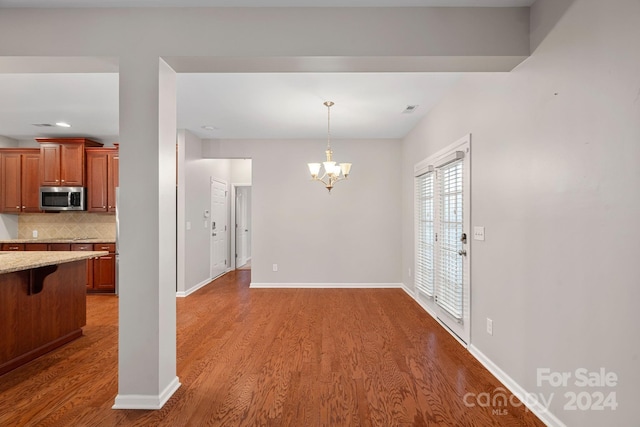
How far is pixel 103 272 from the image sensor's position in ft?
19.0

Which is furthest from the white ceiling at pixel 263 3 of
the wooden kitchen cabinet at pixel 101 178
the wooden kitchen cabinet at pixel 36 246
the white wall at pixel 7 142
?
the white wall at pixel 7 142

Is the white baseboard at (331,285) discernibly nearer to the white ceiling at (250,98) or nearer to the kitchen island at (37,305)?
the white ceiling at (250,98)

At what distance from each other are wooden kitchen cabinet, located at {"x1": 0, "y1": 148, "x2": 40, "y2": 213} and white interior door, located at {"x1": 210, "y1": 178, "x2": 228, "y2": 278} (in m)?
2.81

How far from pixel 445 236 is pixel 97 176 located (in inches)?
218

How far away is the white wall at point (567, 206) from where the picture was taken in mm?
1609

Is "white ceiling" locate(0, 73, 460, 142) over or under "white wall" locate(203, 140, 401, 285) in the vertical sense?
over

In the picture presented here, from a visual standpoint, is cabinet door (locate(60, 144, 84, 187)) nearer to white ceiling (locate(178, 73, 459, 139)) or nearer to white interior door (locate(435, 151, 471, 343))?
white ceiling (locate(178, 73, 459, 139))

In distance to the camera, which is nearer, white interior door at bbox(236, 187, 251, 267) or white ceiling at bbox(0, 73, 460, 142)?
white ceiling at bbox(0, 73, 460, 142)

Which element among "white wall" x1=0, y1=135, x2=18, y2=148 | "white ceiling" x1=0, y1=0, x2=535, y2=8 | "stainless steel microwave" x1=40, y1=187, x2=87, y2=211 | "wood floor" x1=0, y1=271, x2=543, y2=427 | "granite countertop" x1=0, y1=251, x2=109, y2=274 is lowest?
"wood floor" x1=0, y1=271, x2=543, y2=427

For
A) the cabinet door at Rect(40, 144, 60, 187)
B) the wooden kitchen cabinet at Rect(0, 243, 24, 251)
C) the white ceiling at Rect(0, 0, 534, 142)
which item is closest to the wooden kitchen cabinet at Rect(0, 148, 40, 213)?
the cabinet door at Rect(40, 144, 60, 187)

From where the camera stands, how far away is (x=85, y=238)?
618 cm

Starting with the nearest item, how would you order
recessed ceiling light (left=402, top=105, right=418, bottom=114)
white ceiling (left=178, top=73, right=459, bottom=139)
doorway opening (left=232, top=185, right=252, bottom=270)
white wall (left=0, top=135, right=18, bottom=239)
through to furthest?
white ceiling (left=178, top=73, right=459, bottom=139) < recessed ceiling light (left=402, top=105, right=418, bottom=114) < white wall (left=0, top=135, right=18, bottom=239) < doorway opening (left=232, top=185, right=252, bottom=270)

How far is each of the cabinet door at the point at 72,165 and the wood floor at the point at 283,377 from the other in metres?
2.53

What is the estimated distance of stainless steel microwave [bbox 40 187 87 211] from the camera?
585 centimetres
